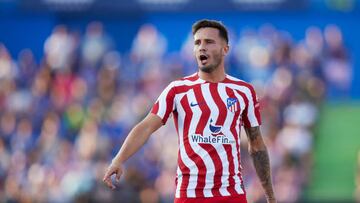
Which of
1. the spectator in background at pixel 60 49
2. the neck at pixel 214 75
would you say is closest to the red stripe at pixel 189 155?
the neck at pixel 214 75

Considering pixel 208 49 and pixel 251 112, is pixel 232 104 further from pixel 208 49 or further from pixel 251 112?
pixel 208 49

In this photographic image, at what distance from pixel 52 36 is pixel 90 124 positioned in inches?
179

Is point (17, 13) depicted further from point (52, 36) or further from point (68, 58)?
point (68, 58)

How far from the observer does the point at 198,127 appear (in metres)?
7.12

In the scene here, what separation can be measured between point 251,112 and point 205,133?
19.2 inches

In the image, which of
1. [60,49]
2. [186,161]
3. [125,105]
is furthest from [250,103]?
[60,49]

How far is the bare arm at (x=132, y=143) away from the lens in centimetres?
681

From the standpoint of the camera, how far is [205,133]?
711 cm

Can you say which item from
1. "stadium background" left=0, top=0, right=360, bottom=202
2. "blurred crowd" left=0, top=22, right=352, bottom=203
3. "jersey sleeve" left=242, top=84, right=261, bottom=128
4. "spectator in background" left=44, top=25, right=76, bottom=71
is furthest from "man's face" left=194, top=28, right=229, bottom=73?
"spectator in background" left=44, top=25, right=76, bottom=71

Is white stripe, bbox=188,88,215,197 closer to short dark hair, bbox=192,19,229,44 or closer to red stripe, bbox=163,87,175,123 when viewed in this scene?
red stripe, bbox=163,87,175,123

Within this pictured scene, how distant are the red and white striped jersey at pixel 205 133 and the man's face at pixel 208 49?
0.15 metres

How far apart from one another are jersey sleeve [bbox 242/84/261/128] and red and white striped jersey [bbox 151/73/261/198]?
9 cm

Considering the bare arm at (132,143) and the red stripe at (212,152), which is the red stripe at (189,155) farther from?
the bare arm at (132,143)

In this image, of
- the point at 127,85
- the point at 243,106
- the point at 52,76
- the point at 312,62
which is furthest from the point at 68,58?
the point at 243,106
